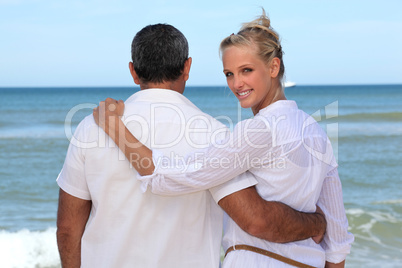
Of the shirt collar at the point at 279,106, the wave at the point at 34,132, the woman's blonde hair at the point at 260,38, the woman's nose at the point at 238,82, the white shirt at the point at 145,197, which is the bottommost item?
the wave at the point at 34,132

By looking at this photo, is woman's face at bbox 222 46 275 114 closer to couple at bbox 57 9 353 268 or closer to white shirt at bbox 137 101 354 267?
couple at bbox 57 9 353 268

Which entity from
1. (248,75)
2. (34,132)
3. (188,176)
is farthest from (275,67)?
(34,132)

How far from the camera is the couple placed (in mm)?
2121

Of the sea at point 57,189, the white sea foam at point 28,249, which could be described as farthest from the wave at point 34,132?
the white sea foam at point 28,249

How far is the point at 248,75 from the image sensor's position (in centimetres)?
236

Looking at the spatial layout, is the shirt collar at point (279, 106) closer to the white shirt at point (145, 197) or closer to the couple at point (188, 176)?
the couple at point (188, 176)

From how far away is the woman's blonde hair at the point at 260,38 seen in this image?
2.31 meters

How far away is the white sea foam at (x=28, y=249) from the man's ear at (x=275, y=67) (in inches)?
163

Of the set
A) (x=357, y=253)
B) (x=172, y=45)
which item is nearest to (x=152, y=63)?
(x=172, y=45)

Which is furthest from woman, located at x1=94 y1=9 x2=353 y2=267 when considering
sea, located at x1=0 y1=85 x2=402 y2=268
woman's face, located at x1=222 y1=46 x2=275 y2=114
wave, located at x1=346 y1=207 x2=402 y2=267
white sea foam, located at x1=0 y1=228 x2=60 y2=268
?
white sea foam, located at x1=0 y1=228 x2=60 y2=268

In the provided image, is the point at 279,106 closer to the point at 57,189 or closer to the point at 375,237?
the point at 375,237

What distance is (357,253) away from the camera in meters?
5.96

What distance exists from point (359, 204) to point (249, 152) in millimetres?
6245

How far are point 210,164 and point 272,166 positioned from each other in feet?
0.86
